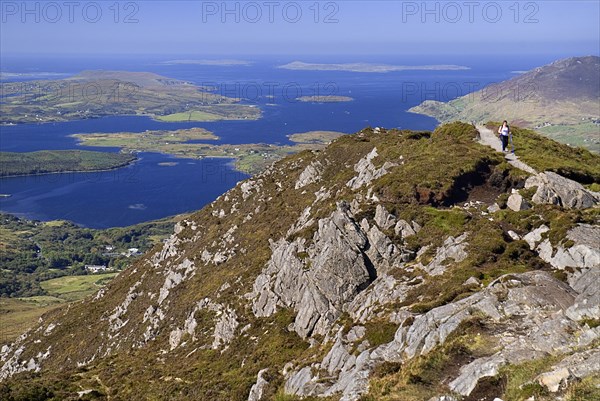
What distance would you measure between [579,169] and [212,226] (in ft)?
142

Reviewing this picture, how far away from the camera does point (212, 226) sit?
228ft

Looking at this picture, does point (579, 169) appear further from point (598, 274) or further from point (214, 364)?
point (214, 364)

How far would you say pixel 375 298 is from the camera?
99.2ft

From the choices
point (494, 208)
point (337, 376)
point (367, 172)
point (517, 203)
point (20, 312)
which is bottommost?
point (20, 312)

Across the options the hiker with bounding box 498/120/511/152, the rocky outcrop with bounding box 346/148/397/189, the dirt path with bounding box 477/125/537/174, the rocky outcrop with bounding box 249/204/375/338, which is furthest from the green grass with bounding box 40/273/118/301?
the hiker with bounding box 498/120/511/152

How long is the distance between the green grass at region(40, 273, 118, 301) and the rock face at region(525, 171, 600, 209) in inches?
5920

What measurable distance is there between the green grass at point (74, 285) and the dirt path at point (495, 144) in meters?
137

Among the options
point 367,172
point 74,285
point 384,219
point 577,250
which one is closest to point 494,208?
point 384,219

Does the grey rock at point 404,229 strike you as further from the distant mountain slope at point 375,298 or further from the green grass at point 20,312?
the green grass at point 20,312

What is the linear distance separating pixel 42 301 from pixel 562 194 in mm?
157936

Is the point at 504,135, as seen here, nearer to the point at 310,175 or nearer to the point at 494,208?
the point at 494,208

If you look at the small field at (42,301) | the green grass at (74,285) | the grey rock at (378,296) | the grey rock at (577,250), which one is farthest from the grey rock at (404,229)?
the green grass at (74,285)

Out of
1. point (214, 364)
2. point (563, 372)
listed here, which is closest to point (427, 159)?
point (214, 364)

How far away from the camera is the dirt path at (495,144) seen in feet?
138
